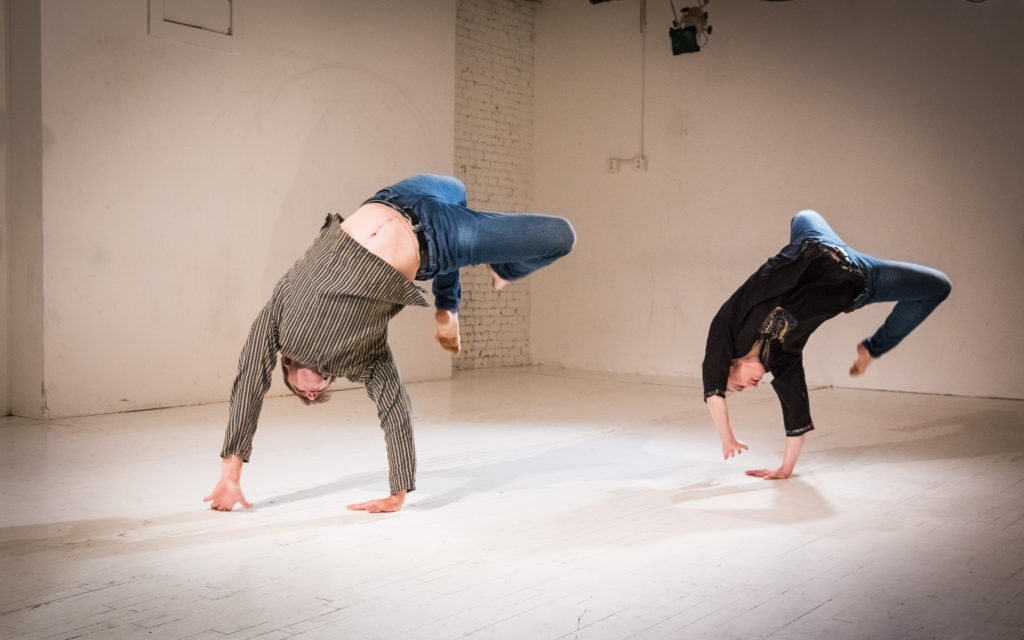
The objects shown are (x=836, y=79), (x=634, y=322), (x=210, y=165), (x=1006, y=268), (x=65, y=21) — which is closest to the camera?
(x=65, y=21)

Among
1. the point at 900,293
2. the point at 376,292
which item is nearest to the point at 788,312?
the point at 900,293

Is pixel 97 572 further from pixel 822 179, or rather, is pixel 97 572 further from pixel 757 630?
pixel 822 179

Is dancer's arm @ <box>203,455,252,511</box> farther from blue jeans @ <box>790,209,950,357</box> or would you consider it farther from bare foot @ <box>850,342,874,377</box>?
bare foot @ <box>850,342,874,377</box>

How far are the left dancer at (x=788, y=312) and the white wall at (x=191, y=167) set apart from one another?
13.4 feet

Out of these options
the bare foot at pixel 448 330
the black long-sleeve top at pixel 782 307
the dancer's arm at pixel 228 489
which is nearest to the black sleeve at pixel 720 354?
the black long-sleeve top at pixel 782 307

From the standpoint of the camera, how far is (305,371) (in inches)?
136

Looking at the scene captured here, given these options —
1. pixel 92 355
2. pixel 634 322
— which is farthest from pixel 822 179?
pixel 92 355

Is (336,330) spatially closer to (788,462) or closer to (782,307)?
(782,307)

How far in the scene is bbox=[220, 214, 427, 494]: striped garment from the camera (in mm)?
3232

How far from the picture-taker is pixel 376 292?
10.6 feet

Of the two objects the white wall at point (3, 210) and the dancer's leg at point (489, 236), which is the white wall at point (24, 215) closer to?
the white wall at point (3, 210)

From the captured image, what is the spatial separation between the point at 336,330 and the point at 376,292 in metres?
0.20

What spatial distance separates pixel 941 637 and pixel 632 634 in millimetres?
772

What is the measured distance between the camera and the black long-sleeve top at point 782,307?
3953mm
